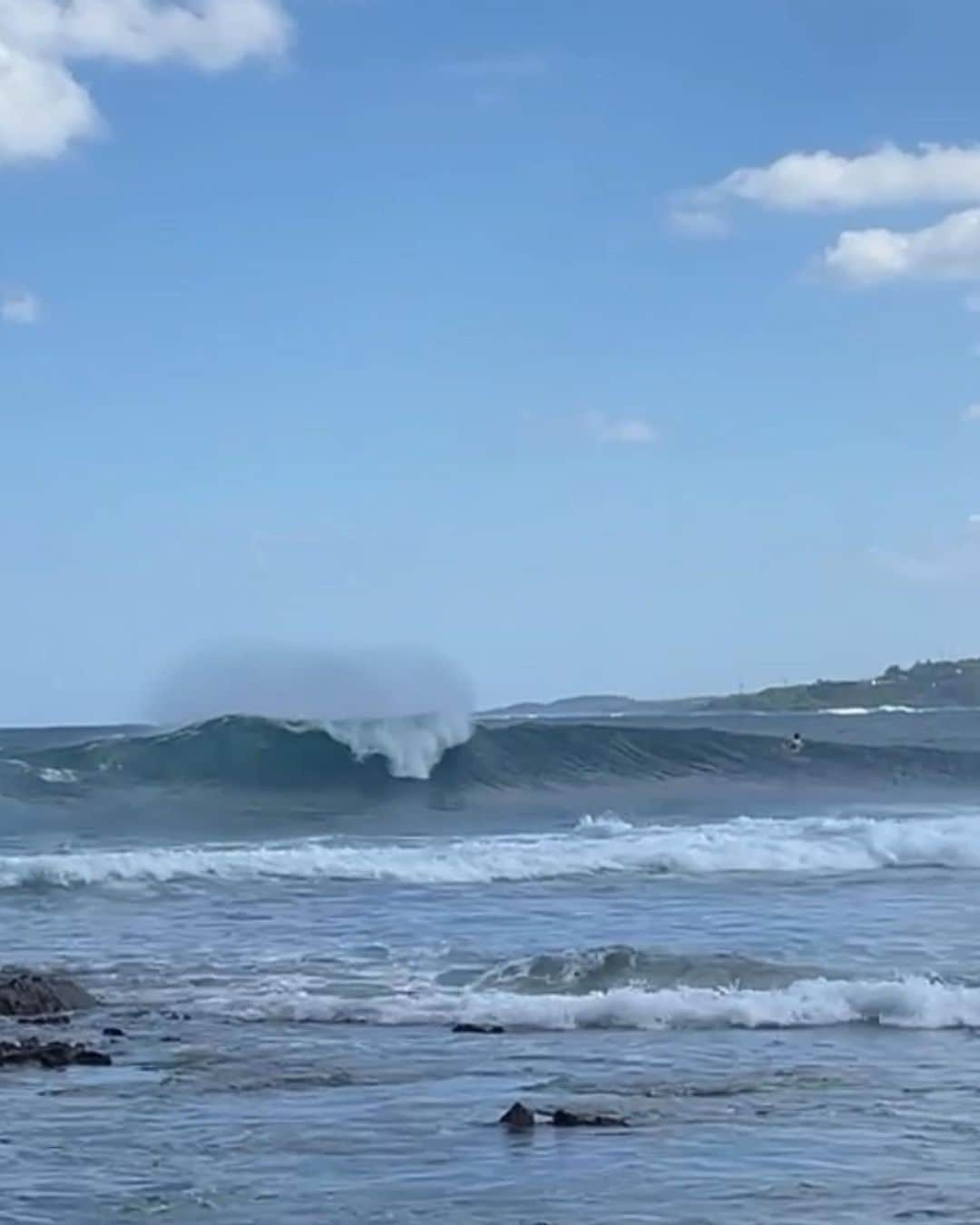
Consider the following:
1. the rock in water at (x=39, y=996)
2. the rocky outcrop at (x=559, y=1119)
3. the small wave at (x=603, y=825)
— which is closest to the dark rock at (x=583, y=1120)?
the rocky outcrop at (x=559, y=1119)

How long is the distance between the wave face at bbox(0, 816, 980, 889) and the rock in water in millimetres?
8762

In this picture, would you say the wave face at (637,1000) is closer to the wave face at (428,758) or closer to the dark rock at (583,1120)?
the dark rock at (583,1120)

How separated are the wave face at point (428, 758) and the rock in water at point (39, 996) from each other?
23.4 metres

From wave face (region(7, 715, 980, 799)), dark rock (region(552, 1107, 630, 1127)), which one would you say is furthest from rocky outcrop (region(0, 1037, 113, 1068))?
wave face (region(7, 715, 980, 799))

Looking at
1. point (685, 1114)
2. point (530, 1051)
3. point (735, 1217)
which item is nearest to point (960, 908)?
point (530, 1051)

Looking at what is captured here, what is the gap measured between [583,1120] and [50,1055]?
118 inches

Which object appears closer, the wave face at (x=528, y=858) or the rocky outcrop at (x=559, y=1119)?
the rocky outcrop at (x=559, y=1119)

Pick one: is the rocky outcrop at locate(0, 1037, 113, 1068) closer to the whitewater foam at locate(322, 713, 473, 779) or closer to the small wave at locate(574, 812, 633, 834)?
the small wave at locate(574, 812, 633, 834)

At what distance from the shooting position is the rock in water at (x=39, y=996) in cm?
1171

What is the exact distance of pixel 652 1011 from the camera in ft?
37.6

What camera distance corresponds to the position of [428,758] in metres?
37.8

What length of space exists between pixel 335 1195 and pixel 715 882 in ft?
44.5

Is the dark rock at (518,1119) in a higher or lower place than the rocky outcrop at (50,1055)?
lower

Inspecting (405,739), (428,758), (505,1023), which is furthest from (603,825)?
(505,1023)
